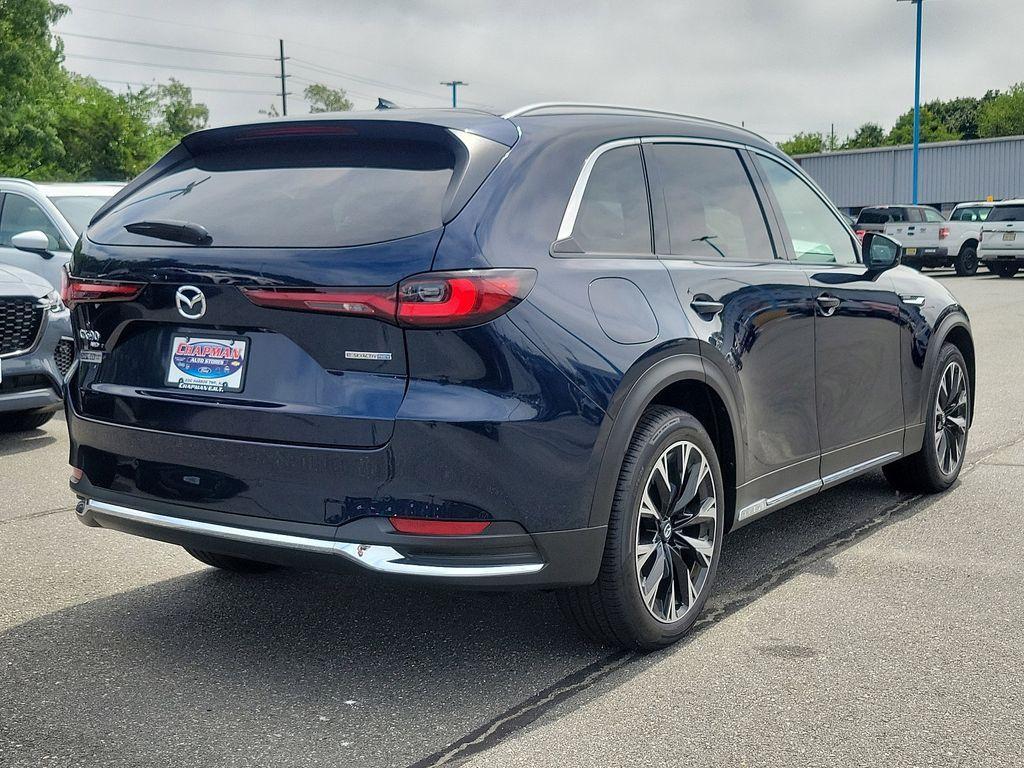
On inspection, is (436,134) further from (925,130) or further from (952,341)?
(925,130)

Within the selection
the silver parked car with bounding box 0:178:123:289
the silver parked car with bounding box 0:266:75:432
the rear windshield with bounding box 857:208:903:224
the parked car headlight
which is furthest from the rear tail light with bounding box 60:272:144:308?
the rear windshield with bounding box 857:208:903:224

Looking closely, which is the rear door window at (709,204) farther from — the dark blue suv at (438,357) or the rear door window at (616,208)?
the rear door window at (616,208)

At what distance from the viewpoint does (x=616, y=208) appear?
401 centimetres

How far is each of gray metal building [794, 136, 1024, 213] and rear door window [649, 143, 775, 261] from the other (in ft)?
173

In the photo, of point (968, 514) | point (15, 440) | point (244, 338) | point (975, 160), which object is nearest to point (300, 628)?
point (244, 338)

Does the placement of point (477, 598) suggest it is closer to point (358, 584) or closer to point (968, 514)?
point (358, 584)

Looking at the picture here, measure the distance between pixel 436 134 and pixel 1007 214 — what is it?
28247 mm

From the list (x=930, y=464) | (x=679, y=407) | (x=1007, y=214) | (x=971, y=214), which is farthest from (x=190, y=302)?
(x=971, y=214)

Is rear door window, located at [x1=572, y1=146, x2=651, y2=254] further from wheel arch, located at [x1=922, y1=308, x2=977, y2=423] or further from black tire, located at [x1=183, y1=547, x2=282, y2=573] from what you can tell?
wheel arch, located at [x1=922, y1=308, x2=977, y2=423]

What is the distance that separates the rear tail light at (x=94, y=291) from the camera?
377cm

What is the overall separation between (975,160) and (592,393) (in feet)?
181

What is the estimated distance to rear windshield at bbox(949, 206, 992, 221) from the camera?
31266mm

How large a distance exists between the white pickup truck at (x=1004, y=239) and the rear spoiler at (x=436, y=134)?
27291 mm

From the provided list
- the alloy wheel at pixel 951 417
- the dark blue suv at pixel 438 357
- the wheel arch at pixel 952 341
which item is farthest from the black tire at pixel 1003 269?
the dark blue suv at pixel 438 357
